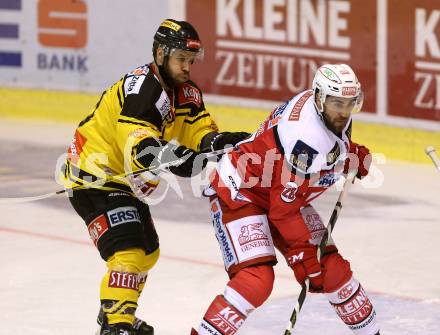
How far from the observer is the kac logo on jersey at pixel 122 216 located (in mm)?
5434

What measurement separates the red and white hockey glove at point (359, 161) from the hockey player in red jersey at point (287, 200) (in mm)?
19

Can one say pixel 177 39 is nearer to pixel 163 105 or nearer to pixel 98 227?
pixel 163 105

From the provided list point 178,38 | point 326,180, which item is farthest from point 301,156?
point 178,38

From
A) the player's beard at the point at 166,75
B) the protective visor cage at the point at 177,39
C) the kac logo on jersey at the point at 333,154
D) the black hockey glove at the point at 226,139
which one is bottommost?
the black hockey glove at the point at 226,139

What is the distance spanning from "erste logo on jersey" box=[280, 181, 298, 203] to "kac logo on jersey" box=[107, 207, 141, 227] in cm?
81

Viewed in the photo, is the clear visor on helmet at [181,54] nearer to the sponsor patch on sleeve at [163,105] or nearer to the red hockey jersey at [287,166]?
the sponsor patch on sleeve at [163,105]

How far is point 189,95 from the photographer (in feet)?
18.8

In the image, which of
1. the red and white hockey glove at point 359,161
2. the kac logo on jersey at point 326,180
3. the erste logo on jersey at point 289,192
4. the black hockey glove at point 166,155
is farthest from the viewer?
the red and white hockey glove at point 359,161

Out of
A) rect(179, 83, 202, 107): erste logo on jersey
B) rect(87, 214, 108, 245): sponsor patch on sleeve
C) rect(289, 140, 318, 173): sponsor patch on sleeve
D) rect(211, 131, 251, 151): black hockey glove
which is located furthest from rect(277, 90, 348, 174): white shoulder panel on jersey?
rect(87, 214, 108, 245): sponsor patch on sleeve

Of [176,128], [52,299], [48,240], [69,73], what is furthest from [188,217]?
[69,73]

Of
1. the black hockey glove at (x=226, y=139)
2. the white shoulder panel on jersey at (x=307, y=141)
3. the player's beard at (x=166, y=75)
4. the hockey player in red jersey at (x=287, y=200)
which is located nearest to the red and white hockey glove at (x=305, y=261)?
the hockey player in red jersey at (x=287, y=200)

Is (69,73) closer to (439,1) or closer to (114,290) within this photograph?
(439,1)

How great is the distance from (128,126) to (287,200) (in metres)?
0.80

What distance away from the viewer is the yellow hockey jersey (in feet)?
17.6
